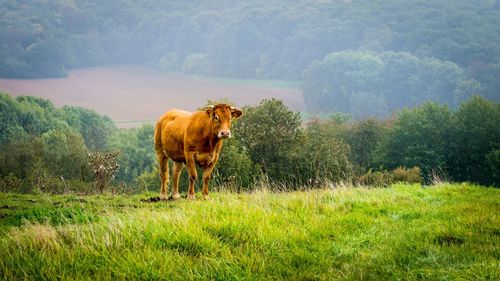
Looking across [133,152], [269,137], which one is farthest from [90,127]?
[269,137]

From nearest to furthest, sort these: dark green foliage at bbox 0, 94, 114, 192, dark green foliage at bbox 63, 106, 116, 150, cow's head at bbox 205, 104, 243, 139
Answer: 1. cow's head at bbox 205, 104, 243, 139
2. dark green foliage at bbox 0, 94, 114, 192
3. dark green foliage at bbox 63, 106, 116, 150

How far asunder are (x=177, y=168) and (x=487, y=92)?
174413 millimetres

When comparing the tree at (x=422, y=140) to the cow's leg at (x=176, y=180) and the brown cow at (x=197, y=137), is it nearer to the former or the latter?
the cow's leg at (x=176, y=180)

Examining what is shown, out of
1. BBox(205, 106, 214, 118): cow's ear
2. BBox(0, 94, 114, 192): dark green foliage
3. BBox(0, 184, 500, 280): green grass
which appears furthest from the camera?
BBox(0, 94, 114, 192): dark green foliage

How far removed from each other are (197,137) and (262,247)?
669 centimetres

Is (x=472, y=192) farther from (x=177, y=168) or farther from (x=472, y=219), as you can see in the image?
(x=177, y=168)

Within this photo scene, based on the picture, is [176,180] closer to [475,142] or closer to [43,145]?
[43,145]

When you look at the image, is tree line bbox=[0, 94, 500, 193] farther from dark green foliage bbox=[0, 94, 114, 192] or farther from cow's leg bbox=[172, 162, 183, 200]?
cow's leg bbox=[172, 162, 183, 200]

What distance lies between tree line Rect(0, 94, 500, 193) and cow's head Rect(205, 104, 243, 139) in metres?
12.6

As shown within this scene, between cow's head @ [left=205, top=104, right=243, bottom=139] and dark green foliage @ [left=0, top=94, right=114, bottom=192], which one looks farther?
dark green foliage @ [left=0, top=94, right=114, bottom=192]

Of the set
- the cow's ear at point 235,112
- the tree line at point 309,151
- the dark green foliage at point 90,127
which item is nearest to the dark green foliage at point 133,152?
the tree line at point 309,151

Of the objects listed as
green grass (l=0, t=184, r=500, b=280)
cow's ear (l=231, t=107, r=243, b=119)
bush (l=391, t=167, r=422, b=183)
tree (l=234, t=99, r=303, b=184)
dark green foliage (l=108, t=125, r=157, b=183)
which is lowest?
dark green foliage (l=108, t=125, r=157, b=183)

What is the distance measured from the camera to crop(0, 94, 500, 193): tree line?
135 feet

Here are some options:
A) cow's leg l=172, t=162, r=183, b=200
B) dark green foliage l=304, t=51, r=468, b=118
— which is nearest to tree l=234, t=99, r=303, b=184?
cow's leg l=172, t=162, r=183, b=200
